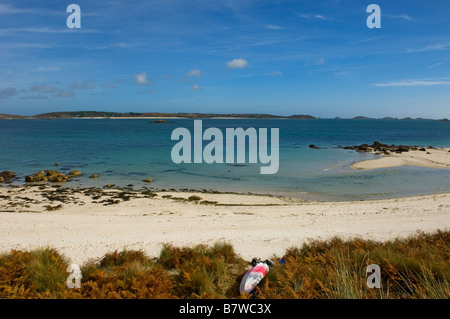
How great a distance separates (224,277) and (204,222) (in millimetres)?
6468

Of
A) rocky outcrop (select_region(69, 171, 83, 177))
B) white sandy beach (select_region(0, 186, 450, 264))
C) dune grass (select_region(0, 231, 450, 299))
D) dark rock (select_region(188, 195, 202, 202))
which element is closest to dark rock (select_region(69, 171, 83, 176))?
rocky outcrop (select_region(69, 171, 83, 177))

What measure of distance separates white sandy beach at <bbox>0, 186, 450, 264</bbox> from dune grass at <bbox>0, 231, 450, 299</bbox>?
5.36ft

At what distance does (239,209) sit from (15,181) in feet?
60.4

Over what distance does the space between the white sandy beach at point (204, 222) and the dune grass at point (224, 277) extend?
1.64 meters

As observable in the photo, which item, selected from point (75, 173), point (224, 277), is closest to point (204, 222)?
point (224, 277)

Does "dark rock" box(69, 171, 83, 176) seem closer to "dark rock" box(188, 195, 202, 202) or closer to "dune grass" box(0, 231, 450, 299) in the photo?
"dark rock" box(188, 195, 202, 202)

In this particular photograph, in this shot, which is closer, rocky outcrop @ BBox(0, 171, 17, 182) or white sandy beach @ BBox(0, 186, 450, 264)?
white sandy beach @ BBox(0, 186, 450, 264)

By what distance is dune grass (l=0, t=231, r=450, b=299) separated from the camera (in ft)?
15.5

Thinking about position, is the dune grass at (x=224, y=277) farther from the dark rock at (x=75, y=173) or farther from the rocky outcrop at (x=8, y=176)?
the rocky outcrop at (x=8, y=176)

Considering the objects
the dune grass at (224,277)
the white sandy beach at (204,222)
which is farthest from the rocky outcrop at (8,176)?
the dune grass at (224,277)

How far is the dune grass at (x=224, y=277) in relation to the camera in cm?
473

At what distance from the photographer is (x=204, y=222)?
12.3 meters

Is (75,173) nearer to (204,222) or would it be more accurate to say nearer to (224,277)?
(204,222)

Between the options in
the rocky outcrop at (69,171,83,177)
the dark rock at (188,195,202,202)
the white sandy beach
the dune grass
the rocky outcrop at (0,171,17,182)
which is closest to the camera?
the dune grass
